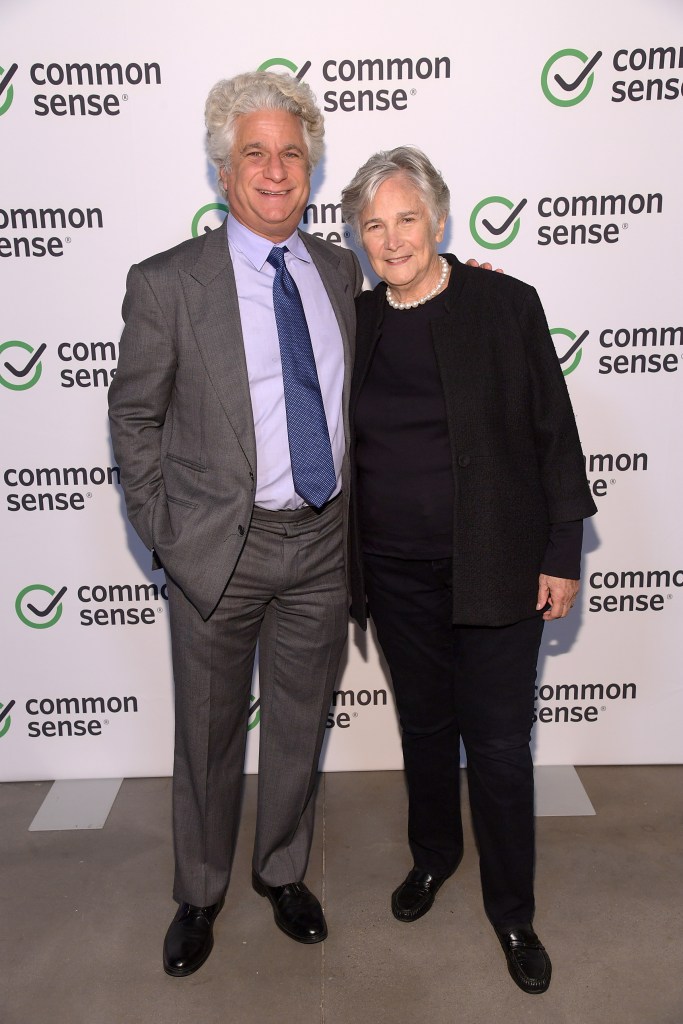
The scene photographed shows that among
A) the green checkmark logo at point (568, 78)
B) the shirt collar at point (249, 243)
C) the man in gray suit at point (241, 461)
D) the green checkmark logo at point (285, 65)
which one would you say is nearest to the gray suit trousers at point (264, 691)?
the man in gray suit at point (241, 461)

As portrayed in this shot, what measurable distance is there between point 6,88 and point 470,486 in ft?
6.42

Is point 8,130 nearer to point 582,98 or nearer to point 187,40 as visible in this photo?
point 187,40

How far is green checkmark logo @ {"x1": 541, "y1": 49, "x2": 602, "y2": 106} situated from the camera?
287cm

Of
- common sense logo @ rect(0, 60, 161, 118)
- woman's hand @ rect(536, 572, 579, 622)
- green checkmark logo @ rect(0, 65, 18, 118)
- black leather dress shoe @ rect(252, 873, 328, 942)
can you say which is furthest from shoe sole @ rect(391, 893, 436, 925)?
green checkmark logo @ rect(0, 65, 18, 118)

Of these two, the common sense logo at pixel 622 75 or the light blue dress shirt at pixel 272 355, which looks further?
the common sense logo at pixel 622 75

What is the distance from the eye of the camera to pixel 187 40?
283 centimetres

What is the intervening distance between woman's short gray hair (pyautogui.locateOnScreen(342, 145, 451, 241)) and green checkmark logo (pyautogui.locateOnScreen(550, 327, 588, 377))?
3.13 feet

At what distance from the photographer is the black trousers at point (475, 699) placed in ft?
7.70

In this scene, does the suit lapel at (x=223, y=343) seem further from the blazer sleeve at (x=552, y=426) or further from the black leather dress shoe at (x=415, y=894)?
the black leather dress shoe at (x=415, y=894)

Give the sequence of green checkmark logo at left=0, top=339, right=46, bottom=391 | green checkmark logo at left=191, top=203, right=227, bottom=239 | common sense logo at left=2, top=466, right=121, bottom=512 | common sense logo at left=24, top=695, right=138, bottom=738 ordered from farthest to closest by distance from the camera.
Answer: common sense logo at left=24, top=695, right=138, bottom=738, common sense logo at left=2, top=466, right=121, bottom=512, green checkmark logo at left=0, top=339, right=46, bottom=391, green checkmark logo at left=191, top=203, right=227, bottom=239

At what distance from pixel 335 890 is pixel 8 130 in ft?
8.39

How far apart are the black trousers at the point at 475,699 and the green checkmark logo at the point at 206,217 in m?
1.28

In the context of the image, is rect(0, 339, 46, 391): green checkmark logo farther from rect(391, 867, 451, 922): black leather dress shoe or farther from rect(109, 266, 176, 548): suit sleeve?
rect(391, 867, 451, 922): black leather dress shoe

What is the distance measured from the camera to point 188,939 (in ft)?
8.25
